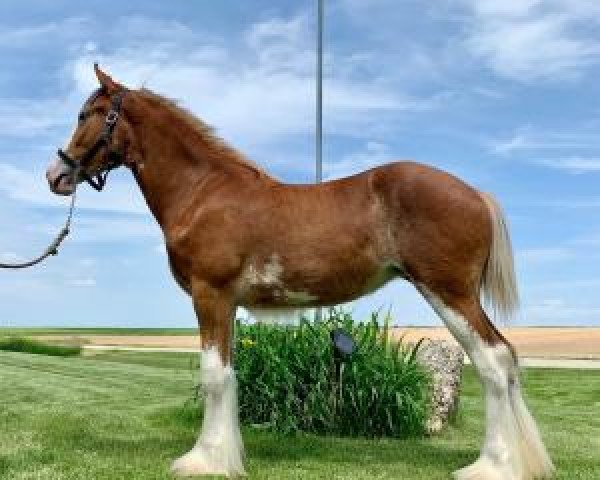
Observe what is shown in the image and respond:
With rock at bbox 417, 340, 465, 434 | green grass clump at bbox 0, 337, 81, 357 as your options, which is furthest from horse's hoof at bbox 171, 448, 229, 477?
green grass clump at bbox 0, 337, 81, 357

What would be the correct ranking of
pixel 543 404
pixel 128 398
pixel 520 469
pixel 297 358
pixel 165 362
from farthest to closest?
1. pixel 165 362
2. pixel 543 404
3. pixel 128 398
4. pixel 297 358
5. pixel 520 469

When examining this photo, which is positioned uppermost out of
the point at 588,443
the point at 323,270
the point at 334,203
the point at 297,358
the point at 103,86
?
the point at 103,86

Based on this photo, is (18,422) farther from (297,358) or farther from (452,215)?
(452,215)

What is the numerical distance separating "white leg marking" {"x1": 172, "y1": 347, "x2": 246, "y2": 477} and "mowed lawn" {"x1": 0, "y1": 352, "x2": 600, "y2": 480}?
0.70ft

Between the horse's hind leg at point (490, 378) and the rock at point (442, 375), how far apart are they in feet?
12.3

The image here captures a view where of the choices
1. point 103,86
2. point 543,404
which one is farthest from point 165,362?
point 103,86

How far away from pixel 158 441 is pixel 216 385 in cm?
228

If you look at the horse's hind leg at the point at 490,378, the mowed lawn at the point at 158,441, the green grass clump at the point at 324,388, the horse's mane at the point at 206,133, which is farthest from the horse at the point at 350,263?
the green grass clump at the point at 324,388

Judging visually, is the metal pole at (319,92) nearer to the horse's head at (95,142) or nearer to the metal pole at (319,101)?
the metal pole at (319,101)

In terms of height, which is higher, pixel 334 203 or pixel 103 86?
pixel 103 86

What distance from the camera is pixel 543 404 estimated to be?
16969 millimetres

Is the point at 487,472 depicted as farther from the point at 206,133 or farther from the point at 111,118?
the point at 111,118

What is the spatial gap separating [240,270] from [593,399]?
12.8 meters

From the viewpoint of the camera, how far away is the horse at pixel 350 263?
7.09 m
